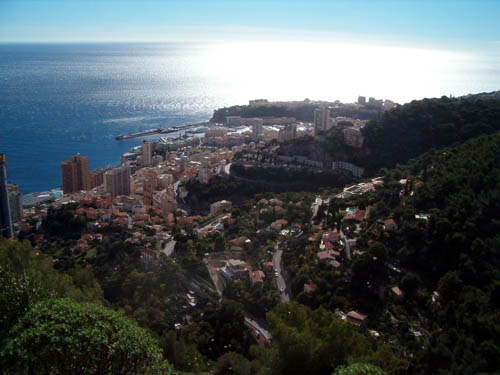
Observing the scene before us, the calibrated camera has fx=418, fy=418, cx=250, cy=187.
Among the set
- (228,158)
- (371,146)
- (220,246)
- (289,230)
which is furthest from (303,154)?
(220,246)

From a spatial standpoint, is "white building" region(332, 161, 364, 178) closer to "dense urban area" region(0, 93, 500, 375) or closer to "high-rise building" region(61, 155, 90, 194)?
"dense urban area" region(0, 93, 500, 375)

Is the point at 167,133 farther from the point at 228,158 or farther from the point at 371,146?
the point at 371,146

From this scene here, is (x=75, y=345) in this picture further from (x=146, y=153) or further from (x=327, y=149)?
(x=146, y=153)

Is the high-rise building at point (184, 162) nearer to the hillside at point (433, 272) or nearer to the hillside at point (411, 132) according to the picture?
the hillside at point (411, 132)

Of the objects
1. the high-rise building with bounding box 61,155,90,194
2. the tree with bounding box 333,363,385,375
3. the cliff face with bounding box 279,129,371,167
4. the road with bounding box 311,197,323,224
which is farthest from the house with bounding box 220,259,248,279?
the high-rise building with bounding box 61,155,90,194

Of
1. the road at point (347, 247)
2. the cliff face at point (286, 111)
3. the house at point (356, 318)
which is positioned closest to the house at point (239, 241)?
the road at point (347, 247)

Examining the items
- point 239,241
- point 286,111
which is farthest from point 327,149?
point 286,111

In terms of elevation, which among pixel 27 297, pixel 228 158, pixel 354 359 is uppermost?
pixel 27 297
